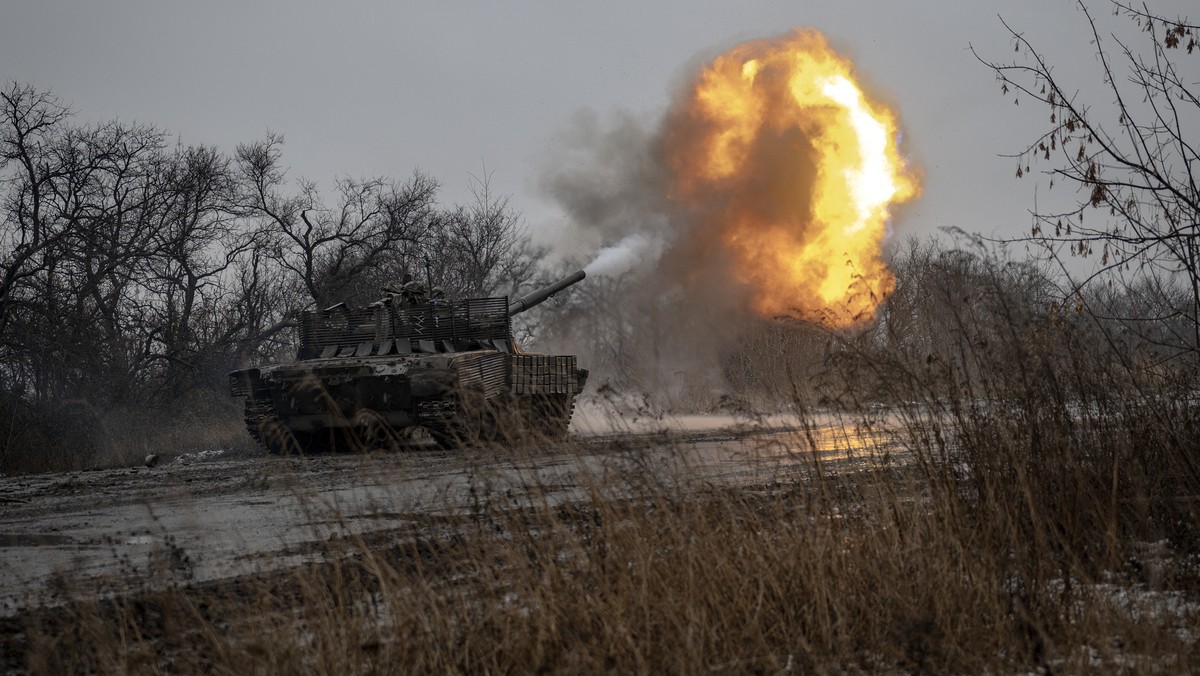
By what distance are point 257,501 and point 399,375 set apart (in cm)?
Result: 705

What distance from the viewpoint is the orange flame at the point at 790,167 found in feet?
67.6

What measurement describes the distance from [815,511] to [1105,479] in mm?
1940

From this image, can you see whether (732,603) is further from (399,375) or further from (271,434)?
(271,434)

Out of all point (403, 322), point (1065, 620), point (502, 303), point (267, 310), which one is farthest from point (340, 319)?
point (1065, 620)

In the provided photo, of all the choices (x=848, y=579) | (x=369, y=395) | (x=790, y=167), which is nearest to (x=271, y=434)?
(x=369, y=395)

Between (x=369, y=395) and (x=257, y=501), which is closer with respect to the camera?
(x=257, y=501)

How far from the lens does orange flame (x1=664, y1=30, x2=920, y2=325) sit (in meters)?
20.6

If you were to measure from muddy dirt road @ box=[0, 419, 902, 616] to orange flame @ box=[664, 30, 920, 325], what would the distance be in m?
7.92

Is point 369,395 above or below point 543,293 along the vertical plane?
below

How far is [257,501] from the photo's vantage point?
961 centimetres

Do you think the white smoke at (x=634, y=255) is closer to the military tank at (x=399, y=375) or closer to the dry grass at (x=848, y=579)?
the military tank at (x=399, y=375)

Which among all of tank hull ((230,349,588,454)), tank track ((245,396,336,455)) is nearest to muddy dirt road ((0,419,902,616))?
tank hull ((230,349,588,454))

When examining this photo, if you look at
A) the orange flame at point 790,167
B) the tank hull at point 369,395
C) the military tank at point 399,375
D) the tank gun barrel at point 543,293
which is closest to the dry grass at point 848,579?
the military tank at point 399,375

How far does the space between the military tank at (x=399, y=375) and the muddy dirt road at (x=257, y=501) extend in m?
2.31
